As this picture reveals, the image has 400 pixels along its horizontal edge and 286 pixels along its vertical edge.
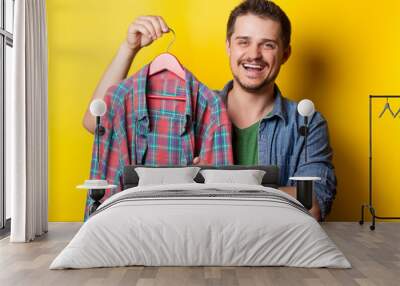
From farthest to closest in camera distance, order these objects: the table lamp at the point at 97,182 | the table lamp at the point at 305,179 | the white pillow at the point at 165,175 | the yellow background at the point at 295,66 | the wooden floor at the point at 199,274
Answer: the yellow background at the point at 295,66 < the table lamp at the point at 305,179 < the white pillow at the point at 165,175 < the table lamp at the point at 97,182 < the wooden floor at the point at 199,274

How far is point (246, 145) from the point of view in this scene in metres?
6.53

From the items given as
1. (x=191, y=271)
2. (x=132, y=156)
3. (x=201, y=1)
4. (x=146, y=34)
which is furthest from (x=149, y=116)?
(x=191, y=271)

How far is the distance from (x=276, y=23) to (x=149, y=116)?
170 centimetres

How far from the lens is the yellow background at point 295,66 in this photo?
→ 673cm

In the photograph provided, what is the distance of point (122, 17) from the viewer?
6.76 meters

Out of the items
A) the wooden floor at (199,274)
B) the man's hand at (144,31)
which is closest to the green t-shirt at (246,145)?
the man's hand at (144,31)

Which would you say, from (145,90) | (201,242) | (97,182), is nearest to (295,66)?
(145,90)

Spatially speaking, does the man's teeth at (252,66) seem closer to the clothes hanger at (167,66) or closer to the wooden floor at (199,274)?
the clothes hanger at (167,66)

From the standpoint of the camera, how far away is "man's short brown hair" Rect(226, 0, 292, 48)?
6492 mm

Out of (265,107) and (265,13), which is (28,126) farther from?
(265,13)

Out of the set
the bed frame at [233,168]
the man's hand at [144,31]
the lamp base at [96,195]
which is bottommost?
the lamp base at [96,195]

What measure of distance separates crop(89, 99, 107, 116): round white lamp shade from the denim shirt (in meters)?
1.68

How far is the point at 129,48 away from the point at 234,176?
76.8 inches

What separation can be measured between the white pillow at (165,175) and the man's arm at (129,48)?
1.04 meters
